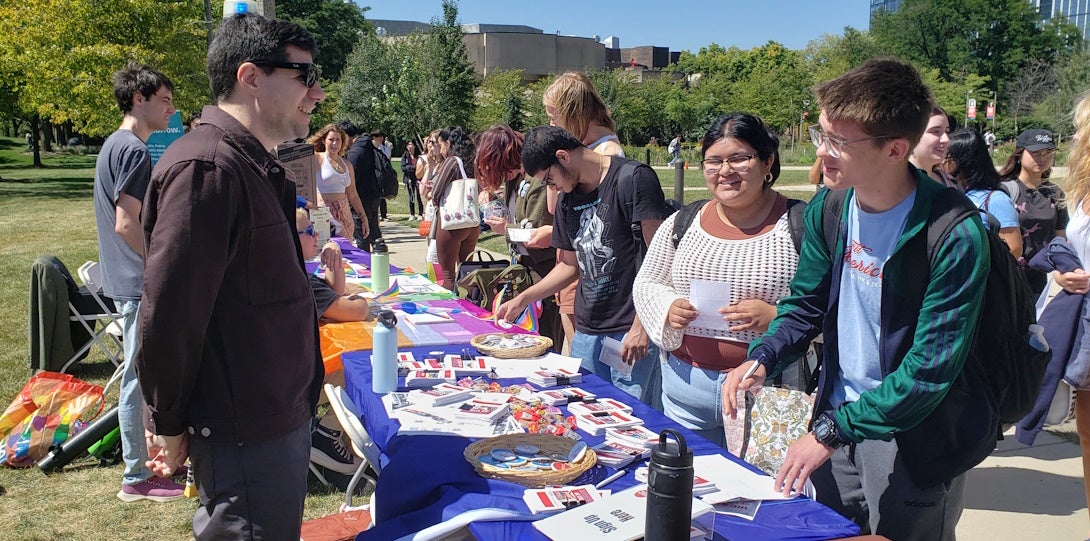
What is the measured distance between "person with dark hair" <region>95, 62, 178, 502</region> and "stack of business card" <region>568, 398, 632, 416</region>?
87.2 inches

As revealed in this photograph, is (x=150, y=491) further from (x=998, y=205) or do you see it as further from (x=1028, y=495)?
(x=998, y=205)

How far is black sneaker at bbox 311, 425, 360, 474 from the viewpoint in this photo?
12.3 ft

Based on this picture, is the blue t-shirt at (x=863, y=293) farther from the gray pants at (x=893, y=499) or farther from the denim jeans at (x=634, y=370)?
the denim jeans at (x=634, y=370)

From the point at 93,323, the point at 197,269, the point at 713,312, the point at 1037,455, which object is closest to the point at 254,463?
the point at 197,269

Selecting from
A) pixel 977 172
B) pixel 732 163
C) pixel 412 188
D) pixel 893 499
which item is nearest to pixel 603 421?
pixel 893 499

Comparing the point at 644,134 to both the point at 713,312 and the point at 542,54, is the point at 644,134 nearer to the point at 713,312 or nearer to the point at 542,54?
the point at 542,54

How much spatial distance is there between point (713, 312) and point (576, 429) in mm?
614

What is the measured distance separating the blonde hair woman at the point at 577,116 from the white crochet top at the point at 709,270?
46.9 inches

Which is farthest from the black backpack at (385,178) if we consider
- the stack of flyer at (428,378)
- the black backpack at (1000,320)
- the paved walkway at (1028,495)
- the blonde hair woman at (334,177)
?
the black backpack at (1000,320)

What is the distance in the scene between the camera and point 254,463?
1864 millimetres

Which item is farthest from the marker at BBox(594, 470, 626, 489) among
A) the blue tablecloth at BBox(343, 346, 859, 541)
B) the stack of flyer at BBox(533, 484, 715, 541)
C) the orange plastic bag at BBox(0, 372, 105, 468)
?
the orange plastic bag at BBox(0, 372, 105, 468)

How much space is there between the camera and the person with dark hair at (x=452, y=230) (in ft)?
20.9

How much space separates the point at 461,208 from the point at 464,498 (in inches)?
174

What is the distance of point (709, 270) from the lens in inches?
101
